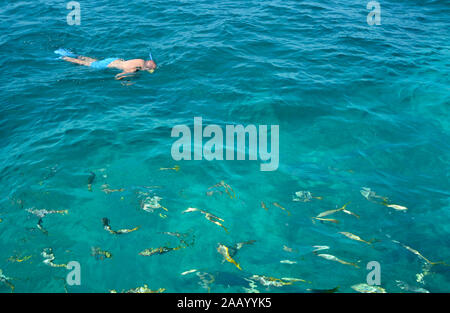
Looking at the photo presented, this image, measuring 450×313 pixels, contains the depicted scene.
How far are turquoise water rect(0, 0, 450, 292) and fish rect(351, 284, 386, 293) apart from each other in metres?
0.08

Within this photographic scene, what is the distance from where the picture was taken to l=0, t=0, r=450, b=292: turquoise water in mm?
4914

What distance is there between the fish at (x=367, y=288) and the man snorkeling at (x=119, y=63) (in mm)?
7980

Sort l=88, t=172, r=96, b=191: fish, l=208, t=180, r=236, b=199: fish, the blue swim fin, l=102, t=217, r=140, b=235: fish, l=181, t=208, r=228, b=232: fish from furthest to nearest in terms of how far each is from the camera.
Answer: the blue swim fin
l=88, t=172, r=96, b=191: fish
l=208, t=180, r=236, b=199: fish
l=181, t=208, r=228, b=232: fish
l=102, t=217, r=140, b=235: fish

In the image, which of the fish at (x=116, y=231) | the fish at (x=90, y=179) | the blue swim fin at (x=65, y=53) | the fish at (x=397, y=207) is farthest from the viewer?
the blue swim fin at (x=65, y=53)

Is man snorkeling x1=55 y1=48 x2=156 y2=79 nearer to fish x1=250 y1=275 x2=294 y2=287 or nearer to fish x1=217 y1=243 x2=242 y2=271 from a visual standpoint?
fish x1=217 y1=243 x2=242 y2=271

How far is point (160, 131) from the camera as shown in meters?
7.49

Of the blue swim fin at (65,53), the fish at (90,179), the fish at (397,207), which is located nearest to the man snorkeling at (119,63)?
the blue swim fin at (65,53)

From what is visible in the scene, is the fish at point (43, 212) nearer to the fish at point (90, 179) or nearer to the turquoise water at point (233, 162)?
the turquoise water at point (233, 162)

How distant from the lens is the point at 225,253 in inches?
197

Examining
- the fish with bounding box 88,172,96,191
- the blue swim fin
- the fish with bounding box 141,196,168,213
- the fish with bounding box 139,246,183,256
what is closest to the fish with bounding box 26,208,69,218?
the fish with bounding box 88,172,96,191

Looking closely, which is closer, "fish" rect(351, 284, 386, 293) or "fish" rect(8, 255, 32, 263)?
"fish" rect(351, 284, 386, 293)

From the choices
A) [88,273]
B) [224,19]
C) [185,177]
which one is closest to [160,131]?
[185,177]

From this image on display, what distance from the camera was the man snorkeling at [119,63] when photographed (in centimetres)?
955
